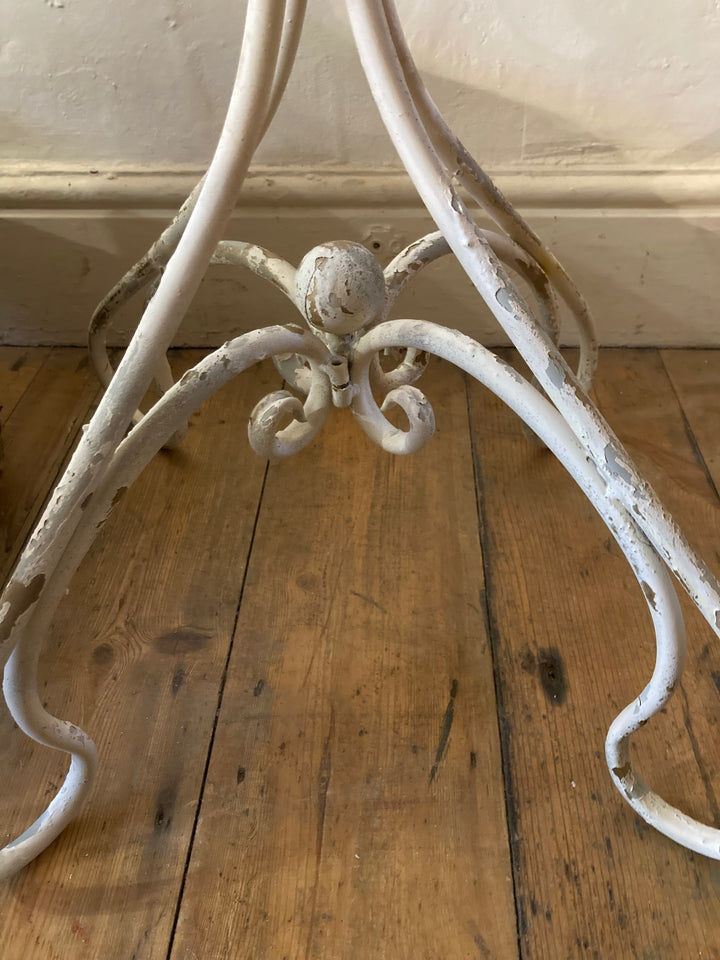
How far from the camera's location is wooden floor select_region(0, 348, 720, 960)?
0.51 m

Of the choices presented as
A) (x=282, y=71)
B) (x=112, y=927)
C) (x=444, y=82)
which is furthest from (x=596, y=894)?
(x=444, y=82)

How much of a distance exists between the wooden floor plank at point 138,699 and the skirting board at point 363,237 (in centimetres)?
22

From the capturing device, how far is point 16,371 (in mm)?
945

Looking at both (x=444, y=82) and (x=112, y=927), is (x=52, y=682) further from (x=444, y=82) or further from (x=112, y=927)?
(x=444, y=82)

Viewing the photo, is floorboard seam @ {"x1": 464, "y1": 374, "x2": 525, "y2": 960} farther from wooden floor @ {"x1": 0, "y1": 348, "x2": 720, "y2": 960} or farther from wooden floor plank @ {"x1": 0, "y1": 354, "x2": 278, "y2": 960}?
wooden floor plank @ {"x1": 0, "y1": 354, "x2": 278, "y2": 960}

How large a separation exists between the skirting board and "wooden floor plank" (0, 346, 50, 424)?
4cm

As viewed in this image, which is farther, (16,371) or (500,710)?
(16,371)

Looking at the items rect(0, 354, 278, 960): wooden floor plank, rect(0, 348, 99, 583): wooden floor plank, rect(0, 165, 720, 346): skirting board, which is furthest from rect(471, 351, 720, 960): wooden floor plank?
rect(0, 348, 99, 583): wooden floor plank

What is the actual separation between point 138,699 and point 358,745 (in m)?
0.18

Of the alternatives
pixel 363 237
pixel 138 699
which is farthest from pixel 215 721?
pixel 363 237

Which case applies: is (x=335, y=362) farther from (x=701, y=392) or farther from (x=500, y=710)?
(x=701, y=392)

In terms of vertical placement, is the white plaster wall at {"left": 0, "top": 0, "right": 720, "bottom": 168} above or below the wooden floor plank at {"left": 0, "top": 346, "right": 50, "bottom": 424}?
above

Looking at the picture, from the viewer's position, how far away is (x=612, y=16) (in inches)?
28.9

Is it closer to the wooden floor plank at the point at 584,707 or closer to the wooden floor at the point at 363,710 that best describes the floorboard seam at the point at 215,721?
the wooden floor at the point at 363,710
